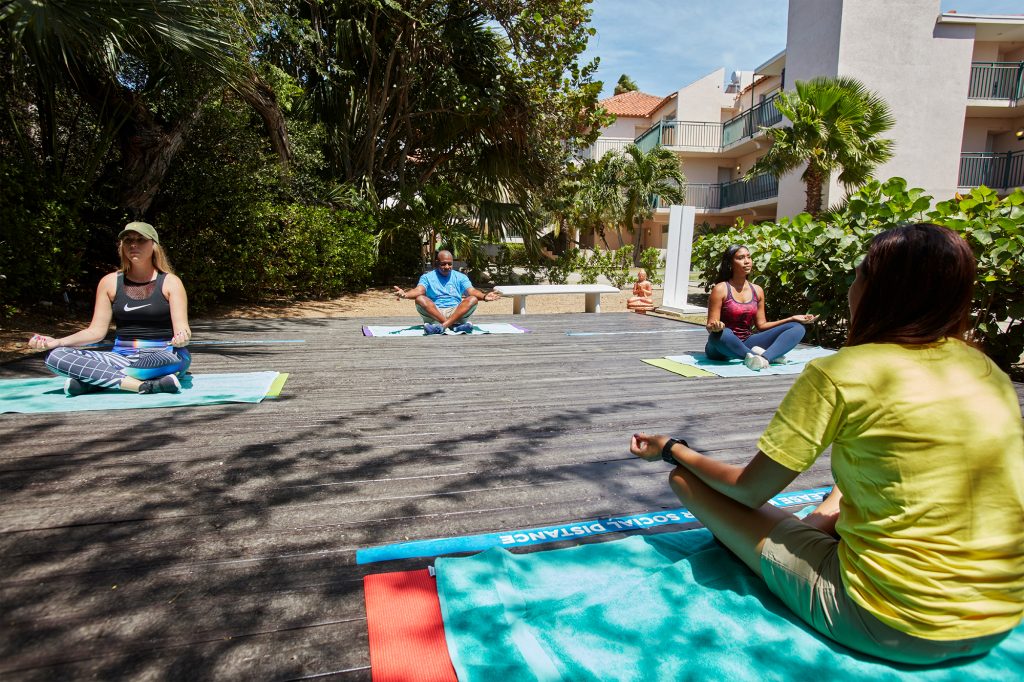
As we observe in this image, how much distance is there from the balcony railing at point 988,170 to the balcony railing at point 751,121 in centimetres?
607

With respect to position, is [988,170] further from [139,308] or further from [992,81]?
[139,308]

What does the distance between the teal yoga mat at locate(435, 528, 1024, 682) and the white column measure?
833cm

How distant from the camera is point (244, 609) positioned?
1887mm

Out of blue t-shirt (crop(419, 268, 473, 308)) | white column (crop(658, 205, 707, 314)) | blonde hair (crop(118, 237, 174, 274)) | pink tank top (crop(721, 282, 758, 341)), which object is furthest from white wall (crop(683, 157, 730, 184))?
blonde hair (crop(118, 237, 174, 274))

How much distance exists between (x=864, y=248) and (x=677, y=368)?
261 cm

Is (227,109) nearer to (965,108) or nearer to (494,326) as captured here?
(494,326)

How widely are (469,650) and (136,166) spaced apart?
8.88 meters

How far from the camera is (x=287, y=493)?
2762 millimetres

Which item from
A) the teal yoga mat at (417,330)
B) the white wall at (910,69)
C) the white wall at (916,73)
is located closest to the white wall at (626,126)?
the white wall at (910,69)

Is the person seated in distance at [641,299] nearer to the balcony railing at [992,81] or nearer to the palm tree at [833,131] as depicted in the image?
the palm tree at [833,131]

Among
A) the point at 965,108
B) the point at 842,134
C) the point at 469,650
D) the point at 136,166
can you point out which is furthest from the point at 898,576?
the point at 965,108

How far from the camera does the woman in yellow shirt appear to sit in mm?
1461

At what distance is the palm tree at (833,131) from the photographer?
12883mm

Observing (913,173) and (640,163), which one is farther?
(640,163)
